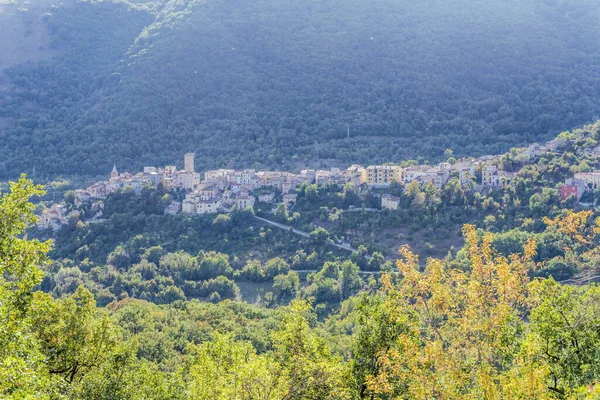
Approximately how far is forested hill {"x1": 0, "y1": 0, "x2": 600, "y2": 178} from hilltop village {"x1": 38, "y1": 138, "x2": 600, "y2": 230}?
11153 millimetres

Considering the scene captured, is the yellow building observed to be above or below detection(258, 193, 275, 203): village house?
above

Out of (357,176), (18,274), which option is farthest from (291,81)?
(18,274)

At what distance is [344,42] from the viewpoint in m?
111

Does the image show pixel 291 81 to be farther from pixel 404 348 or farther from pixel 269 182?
pixel 404 348

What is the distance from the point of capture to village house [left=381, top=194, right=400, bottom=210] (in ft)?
167

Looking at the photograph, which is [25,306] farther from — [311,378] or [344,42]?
[344,42]

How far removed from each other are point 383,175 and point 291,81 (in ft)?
154

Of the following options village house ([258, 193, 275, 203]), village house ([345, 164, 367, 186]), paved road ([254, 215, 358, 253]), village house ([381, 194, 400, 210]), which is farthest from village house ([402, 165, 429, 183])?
village house ([258, 193, 275, 203])

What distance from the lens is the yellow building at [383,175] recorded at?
57125mm

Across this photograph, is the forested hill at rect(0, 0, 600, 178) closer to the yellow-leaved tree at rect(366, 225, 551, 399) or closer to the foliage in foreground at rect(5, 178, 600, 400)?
the foliage in foreground at rect(5, 178, 600, 400)

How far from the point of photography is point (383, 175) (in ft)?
189

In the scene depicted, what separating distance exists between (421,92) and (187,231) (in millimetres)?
52352

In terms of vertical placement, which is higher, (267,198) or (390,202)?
(390,202)

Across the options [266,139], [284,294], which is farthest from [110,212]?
[266,139]
